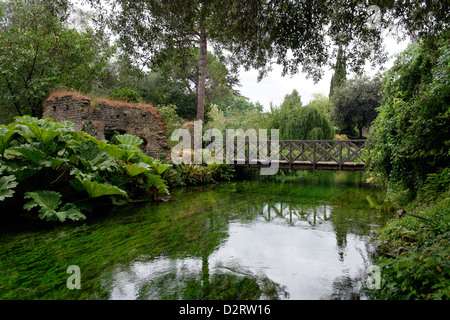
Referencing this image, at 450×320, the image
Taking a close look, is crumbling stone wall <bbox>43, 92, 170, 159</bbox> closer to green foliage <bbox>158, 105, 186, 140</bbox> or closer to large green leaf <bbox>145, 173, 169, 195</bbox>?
green foliage <bbox>158, 105, 186, 140</bbox>

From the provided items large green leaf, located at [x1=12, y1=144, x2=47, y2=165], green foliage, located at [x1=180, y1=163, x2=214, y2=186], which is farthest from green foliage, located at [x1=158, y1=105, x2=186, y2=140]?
large green leaf, located at [x1=12, y1=144, x2=47, y2=165]

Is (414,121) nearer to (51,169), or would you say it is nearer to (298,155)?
(51,169)

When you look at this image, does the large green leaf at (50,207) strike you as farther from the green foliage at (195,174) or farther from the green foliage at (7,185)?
the green foliage at (195,174)

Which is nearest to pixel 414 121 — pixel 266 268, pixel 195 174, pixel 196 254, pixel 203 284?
pixel 266 268

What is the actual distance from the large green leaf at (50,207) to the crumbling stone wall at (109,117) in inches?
176

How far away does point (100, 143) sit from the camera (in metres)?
5.87

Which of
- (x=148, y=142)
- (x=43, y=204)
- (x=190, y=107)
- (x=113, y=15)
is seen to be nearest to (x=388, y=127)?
(x=113, y=15)

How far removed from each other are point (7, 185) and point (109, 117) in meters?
5.60

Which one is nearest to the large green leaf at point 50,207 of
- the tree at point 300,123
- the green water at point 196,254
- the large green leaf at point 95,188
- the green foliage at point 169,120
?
the green water at point 196,254

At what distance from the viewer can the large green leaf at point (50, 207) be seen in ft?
14.5

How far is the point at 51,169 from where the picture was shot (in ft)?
17.1

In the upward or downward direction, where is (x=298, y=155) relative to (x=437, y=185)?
upward

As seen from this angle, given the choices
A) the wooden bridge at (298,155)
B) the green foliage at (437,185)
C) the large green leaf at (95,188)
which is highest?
the wooden bridge at (298,155)

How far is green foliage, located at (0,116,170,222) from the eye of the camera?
4559 millimetres
